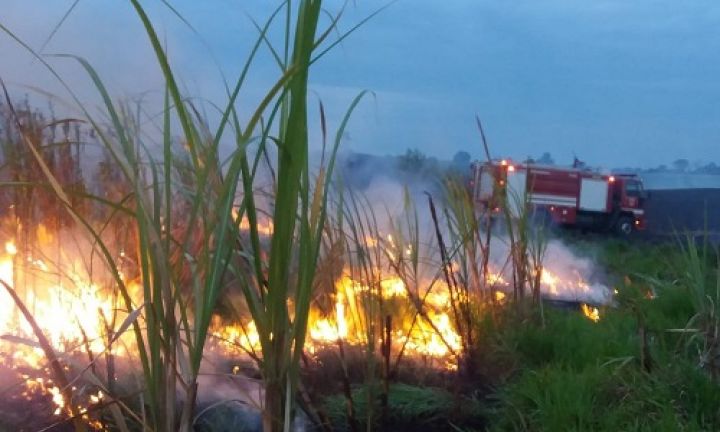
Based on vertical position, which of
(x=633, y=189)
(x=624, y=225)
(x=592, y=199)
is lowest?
(x=624, y=225)

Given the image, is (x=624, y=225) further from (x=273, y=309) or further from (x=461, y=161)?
(x=273, y=309)

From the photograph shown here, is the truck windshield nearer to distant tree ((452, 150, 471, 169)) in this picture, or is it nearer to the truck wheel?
the truck wheel

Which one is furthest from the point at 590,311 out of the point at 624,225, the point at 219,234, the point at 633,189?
→ the point at 633,189

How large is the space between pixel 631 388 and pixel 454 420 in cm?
66

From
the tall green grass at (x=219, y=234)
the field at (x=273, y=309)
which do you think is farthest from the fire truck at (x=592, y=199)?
the tall green grass at (x=219, y=234)

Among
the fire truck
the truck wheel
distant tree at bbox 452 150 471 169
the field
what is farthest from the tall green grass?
the truck wheel

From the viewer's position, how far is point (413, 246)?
169 inches

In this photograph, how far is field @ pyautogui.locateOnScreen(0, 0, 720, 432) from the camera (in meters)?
2.03

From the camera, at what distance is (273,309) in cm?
214

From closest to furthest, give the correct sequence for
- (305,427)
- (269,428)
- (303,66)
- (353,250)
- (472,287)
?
1. (303,66)
2. (269,428)
3. (305,427)
4. (353,250)
5. (472,287)

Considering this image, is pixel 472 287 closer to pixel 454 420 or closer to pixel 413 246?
pixel 413 246

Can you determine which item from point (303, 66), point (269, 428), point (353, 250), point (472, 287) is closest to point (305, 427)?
point (353, 250)

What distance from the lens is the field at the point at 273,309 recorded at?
2025mm

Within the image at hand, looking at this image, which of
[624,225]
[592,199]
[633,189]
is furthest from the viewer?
[633,189]
